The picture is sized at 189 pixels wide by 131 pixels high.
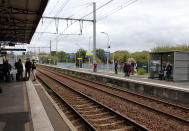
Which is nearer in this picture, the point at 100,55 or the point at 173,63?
the point at 173,63

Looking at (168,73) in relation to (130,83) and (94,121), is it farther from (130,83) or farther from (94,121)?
(94,121)

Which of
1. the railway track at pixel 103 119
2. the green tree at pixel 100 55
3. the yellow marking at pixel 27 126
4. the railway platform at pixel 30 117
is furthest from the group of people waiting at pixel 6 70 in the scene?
the green tree at pixel 100 55

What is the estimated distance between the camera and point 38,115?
5.61 metres

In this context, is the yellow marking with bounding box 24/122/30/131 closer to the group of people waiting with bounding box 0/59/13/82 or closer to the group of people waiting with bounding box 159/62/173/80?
the group of people waiting with bounding box 0/59/13/82

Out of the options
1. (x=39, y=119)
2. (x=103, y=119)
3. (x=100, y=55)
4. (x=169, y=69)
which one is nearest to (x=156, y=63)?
(x=169, y=69)

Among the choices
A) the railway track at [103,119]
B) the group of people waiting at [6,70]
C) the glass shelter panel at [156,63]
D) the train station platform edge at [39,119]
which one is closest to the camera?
the train station platform edge at [39,119]

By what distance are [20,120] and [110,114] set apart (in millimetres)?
3231

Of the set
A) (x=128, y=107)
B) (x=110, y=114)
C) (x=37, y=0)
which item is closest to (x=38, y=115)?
(x=110, y=114)

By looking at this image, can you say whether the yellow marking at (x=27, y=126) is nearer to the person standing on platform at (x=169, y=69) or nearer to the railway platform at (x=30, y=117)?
the railway platform at (x=30, y=117)

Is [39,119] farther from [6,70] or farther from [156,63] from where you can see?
[156,63]

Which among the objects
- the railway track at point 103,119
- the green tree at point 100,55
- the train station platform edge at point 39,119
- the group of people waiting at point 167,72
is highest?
the green tree at point 100,55

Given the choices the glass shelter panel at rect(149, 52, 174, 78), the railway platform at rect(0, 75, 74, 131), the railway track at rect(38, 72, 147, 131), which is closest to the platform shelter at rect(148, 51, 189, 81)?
the glass shelter panel at rect(149, 52, 174, 78)

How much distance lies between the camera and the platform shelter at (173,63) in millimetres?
13494

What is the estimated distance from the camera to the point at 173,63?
14.9 m
